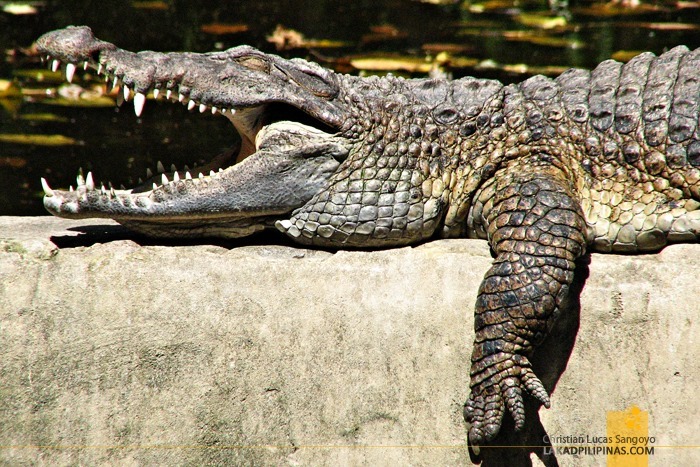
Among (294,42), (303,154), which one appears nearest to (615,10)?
(294,42)

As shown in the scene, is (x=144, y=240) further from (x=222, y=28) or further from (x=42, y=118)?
(x=222, y=28)

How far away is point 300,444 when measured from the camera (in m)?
3.77

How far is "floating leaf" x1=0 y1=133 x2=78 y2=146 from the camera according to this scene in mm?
6898

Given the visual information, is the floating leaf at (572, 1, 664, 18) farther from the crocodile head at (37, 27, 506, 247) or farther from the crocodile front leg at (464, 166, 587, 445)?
the crocodile front leg at (464, 166, 587, 445)

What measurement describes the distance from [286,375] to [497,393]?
91 cm

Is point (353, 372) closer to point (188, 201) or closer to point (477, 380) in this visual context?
point (477, 380)

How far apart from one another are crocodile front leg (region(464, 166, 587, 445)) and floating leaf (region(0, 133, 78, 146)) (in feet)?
13.9

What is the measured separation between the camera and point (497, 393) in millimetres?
3600

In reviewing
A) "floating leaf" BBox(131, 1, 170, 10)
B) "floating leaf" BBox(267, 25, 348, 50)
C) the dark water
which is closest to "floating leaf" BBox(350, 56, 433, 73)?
the dark water

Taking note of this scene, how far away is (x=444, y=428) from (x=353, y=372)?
465mm

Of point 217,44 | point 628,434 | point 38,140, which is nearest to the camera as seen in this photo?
point 628,434

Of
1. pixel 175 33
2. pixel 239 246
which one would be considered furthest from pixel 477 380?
pixel 175 33

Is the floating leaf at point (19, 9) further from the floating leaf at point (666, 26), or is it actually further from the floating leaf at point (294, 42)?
the floating leaf at point (666, 26)

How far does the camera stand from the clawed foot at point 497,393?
3.56m
